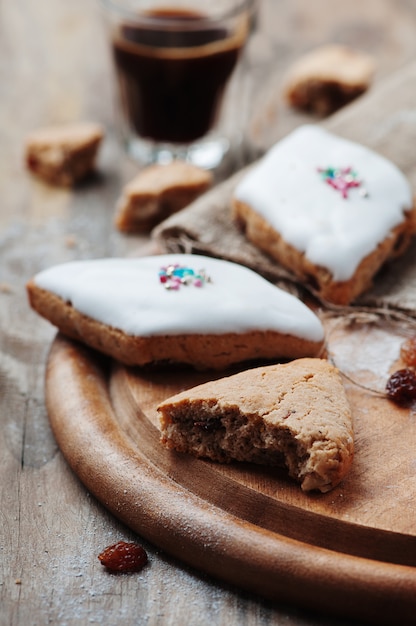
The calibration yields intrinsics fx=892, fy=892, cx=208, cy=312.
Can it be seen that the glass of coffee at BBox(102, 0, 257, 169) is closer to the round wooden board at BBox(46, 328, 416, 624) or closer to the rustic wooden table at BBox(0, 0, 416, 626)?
the rustic wooden table at BBox(0, 0, 416, 626)

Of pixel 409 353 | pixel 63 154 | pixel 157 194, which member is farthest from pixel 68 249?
pixel 409 353

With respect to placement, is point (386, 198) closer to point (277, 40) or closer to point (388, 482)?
point (388, 482)

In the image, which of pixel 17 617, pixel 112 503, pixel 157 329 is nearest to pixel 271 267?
pixel 157 329

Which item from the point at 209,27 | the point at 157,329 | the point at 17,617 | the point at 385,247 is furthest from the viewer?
the point at 209,27

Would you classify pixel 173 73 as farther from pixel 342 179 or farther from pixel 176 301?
pixel 176 301

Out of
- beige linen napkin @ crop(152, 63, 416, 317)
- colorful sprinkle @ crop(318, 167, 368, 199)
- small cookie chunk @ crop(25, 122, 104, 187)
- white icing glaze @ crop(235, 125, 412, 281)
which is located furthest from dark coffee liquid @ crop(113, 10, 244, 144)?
colorful sprinkle @ crop(318, 167, 368, 199)
